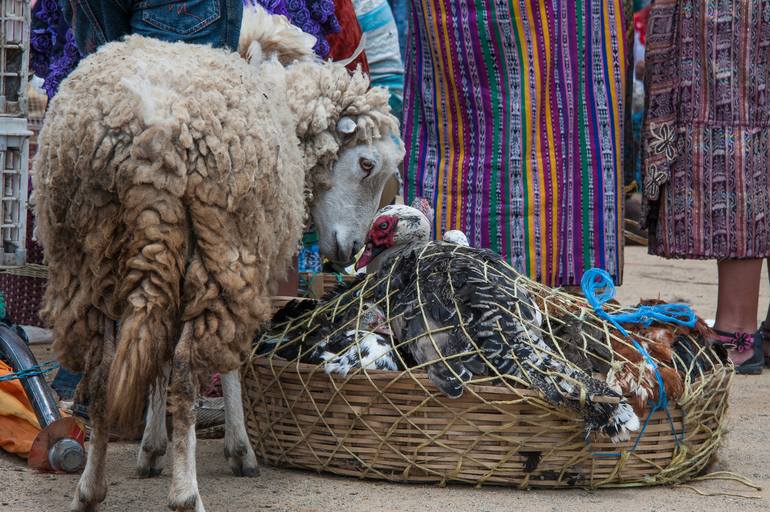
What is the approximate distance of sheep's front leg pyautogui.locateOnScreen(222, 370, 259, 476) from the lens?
3617mm

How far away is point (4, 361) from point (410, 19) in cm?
249

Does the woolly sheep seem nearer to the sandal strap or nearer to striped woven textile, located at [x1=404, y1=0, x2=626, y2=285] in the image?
striped woven textile, located at [x1=404, y1=0, x2=626, y2=285]

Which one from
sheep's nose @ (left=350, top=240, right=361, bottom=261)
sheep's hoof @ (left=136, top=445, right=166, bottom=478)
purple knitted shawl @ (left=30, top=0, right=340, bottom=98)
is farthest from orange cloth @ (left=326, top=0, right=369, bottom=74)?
sheep's hoof @ (left=136, top=445, right=166, bottom=478)

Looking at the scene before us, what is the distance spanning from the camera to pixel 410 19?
537 cm

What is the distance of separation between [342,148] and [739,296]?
7.71 ft

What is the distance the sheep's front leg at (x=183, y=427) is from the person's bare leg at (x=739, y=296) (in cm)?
326

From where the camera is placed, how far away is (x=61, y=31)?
4.74 m

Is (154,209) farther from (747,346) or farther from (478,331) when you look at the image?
(747,346)

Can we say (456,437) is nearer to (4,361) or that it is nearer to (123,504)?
(123,504)

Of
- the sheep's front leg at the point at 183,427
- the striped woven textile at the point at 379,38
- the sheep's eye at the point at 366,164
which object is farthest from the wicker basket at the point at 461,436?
the striped woven textile at the point at 379,38

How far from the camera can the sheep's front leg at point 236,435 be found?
11.9ft

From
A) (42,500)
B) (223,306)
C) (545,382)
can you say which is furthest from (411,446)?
(42,500)

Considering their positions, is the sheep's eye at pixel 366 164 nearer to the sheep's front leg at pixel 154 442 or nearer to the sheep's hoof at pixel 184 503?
the sheep's front leg at pixel 154 442

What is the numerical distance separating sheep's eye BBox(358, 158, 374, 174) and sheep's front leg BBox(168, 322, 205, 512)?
4.42 feet
